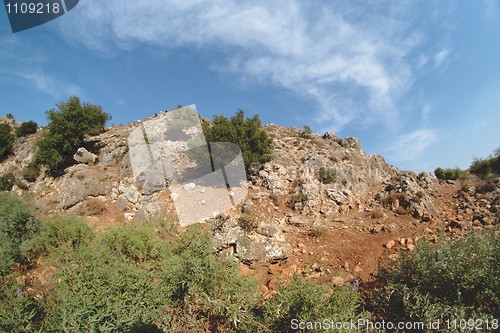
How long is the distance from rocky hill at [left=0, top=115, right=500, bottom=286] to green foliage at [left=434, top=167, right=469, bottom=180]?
125cm

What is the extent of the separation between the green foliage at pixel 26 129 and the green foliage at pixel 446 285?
96.4ft

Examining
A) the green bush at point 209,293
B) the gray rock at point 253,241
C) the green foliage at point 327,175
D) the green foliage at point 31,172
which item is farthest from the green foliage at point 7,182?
the green foliage at point 327,175

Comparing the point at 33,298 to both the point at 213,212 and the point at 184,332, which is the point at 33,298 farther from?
the point at 213,212

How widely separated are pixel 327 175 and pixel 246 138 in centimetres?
480

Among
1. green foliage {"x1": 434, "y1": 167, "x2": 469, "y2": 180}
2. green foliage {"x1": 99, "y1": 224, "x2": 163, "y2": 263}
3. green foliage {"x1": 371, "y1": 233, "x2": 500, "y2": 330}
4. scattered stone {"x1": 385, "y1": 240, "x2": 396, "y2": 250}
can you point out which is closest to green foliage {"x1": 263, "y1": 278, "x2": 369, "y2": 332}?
green foliage {"x1": 371, "y1": 233, "x2": 500, "y2": 330}

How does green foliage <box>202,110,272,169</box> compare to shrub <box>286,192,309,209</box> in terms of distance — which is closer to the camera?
shrub <box>286,192,309,209</box>

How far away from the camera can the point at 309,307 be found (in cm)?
451

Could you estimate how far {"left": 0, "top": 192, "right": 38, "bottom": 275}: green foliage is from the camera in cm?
790

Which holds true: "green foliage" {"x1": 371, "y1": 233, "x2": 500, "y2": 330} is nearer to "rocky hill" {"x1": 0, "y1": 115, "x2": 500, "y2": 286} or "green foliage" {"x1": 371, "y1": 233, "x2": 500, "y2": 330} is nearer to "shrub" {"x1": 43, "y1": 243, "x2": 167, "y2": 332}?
"rocky hill" {"x1": 0, "y1": 115, "x2": 500, "y2": 286}

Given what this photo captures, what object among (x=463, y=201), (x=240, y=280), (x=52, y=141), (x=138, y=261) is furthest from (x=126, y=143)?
(x=463, y=201)

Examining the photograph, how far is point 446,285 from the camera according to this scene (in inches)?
190

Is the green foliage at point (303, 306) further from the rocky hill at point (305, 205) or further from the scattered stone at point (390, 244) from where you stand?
the scattered stone at point (390, 244)

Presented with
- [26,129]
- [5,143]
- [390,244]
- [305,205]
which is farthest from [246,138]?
[26,129]

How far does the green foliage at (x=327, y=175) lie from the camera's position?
14.5 m
